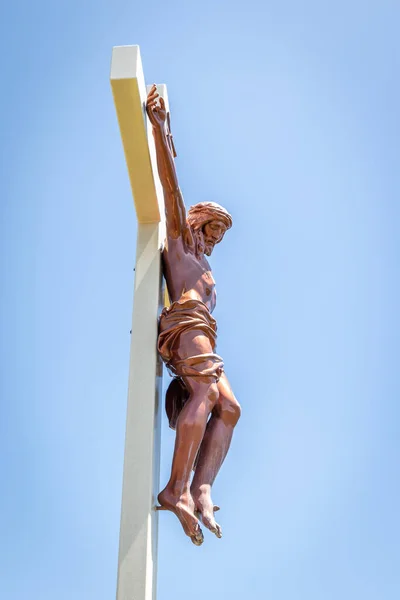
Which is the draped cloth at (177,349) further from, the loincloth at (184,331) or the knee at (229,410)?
the knee at (229,410)

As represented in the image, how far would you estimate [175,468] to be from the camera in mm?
4371

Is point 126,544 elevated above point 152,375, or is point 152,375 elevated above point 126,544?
point 152,375

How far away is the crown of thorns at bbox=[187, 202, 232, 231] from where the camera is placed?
5.30 metres

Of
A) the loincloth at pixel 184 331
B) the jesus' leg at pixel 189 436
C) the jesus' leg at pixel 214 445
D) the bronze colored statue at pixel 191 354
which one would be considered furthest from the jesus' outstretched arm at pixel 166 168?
the jesus' leg at pixel 214 445

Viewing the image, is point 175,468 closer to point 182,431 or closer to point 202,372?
point 182,431

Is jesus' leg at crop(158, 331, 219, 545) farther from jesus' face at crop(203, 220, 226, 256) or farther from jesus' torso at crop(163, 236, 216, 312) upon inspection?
jesus' face at crop(203, 220, 226, 256)

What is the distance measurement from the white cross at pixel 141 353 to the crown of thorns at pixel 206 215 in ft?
0.64

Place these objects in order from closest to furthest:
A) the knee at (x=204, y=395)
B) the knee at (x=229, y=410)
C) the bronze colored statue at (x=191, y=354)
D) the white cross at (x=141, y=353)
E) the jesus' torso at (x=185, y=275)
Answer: the white cross at (x=141, y=353)
the bronze colored statue at (x=191, y=354)
the knee at (x=204, y=395)
the knee at (x=229, y=410)
the jesus' torso at (x=185, y=275)

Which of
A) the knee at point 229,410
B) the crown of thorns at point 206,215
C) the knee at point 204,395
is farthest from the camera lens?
the crown of thorns at point 206,215

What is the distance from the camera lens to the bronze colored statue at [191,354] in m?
4.36

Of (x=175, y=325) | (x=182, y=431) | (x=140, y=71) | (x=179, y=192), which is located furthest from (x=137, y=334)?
(x=140, y=71)

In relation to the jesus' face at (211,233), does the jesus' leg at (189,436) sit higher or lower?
lower

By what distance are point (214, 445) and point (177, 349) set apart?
21.3 inches

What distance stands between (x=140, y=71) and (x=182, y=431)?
78.9 inches
